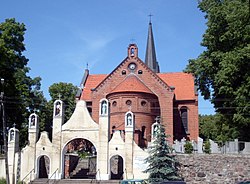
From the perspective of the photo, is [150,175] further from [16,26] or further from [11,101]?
[16,26]

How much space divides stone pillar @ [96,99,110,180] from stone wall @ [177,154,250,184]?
5883 mm

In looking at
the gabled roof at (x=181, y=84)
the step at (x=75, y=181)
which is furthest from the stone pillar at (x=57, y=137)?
the gabled roof at (x=181, y=84)

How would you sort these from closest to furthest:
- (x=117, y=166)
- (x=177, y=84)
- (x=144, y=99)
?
(x=117, y=166), (x=144, y=99), (x=177, y=84)

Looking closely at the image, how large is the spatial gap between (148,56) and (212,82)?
27.5 m

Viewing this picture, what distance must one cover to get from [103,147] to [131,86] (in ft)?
40.5

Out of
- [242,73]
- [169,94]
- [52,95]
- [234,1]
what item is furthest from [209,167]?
[52,95]

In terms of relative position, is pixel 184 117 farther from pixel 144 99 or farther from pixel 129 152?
pixel 129 152

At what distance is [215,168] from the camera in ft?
87.5

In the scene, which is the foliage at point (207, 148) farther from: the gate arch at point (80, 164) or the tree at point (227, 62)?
the gate arch at point (80, 164)

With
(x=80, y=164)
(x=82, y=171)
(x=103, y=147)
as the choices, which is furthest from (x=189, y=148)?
(x=80, y=164)

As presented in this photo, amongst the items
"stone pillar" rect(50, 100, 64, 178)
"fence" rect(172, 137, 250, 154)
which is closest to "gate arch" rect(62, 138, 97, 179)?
"stone pillar" rect(50, 100, 64, 178)

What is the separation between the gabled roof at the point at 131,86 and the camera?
39875mm

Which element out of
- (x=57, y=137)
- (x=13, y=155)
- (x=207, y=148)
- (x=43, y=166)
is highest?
(x=57, y=137)

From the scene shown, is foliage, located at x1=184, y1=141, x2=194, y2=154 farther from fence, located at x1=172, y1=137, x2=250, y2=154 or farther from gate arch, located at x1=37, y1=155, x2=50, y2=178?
gate arch, located at x1=37, y1=155, x2=50, y2=178
